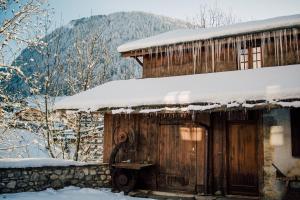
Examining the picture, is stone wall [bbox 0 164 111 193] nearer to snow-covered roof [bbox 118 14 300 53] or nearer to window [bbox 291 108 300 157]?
snow-covered roof [bbox 118 14 300 53]

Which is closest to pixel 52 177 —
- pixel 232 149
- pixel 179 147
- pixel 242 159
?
pixel 179 147

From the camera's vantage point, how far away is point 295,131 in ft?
28.8

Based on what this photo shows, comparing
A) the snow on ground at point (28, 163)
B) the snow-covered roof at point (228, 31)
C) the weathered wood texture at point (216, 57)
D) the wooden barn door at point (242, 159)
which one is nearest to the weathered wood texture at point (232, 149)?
the wooden barn door at point (242, 159)

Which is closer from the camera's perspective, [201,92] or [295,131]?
[295,131]

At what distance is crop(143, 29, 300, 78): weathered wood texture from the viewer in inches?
423

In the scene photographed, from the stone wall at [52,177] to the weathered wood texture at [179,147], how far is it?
102 centimetres

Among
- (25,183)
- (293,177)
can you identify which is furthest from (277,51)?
(25,183)

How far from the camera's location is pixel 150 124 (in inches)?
450

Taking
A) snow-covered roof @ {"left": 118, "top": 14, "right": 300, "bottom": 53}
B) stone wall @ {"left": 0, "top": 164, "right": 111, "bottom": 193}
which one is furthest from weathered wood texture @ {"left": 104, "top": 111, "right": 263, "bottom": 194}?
snow-covered roof @ {"left": 118, "top": 14, "right": 300, "bottom": 53}

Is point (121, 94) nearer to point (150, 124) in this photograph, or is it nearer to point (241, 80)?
point (150, 124)

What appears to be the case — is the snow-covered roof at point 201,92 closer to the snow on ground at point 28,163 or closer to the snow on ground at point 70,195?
the snow on ground at point 28,163

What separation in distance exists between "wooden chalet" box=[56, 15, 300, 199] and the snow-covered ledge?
83 cm

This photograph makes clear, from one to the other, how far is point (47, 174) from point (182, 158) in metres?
4.51

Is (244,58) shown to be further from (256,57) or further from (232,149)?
(232,149)
